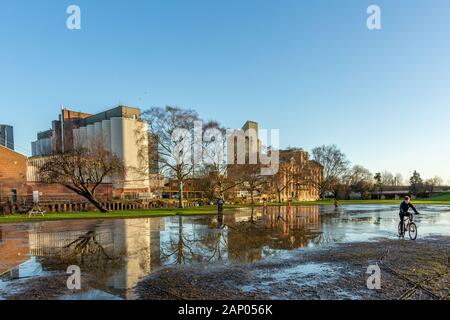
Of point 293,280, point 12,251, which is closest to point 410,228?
point 293,280

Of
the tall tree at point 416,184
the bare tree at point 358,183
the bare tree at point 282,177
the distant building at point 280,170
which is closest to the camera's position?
the distant building at point 280,170

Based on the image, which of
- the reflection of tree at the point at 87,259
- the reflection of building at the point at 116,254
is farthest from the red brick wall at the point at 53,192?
the reflection of tree at the point at 87,259

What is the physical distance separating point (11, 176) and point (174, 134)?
21.4 m

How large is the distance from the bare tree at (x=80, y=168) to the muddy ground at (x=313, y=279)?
2669cm

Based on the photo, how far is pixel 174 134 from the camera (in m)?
38.7

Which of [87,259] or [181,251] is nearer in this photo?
[87,259]

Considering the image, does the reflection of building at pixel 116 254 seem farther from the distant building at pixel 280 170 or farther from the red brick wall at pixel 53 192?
the distant building at pixel 280 170

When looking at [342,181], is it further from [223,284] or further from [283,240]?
[223,284]

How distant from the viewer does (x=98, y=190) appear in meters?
43.0

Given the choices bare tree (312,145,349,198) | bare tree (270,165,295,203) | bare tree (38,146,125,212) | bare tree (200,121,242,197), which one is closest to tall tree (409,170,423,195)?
bare tree (312,145,349,198)

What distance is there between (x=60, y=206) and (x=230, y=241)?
30.0m

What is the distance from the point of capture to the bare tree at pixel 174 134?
38.5 meters

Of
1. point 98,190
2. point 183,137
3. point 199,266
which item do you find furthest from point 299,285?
point 98,190

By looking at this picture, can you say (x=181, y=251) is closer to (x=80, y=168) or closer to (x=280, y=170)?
(x=80, y=168)
